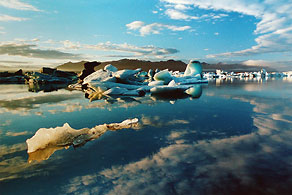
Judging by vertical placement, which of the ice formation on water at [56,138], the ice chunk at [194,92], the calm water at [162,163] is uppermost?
the ice chunk at [194,92]

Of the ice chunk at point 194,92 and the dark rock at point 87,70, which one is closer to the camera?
the ice chunk at point 194,92

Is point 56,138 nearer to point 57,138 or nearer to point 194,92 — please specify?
point 57,138

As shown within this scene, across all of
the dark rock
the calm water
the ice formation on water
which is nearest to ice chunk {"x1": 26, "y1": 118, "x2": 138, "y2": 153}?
the ice formation on water

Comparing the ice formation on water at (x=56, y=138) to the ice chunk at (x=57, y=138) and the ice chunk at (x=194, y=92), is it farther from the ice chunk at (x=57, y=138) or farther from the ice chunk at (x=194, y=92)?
the ice chunk at (x=194, y=92)

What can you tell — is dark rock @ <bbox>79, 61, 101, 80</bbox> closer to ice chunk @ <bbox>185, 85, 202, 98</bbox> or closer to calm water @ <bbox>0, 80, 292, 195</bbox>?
ice chunk @ <bbox>185, 85, 202, 98</bbox>

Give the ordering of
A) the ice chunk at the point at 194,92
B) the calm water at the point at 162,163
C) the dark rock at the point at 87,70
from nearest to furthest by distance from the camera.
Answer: the calm water at the point at 162,163 < the ice chunk at the point at 194,92 < the dark rock at the point at 87,70

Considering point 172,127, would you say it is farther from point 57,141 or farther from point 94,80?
point 94,80

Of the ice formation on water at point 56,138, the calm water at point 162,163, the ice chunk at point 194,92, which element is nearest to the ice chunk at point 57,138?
the ice formation on water at point 56,138

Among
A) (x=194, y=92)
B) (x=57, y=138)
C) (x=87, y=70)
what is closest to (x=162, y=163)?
(x=57, y=138)

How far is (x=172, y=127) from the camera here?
369 cm

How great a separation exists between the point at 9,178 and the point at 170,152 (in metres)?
1.99

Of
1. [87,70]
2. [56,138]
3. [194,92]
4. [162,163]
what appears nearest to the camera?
[162,163]

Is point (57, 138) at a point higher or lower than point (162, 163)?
higher

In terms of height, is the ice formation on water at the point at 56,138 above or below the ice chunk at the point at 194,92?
below
